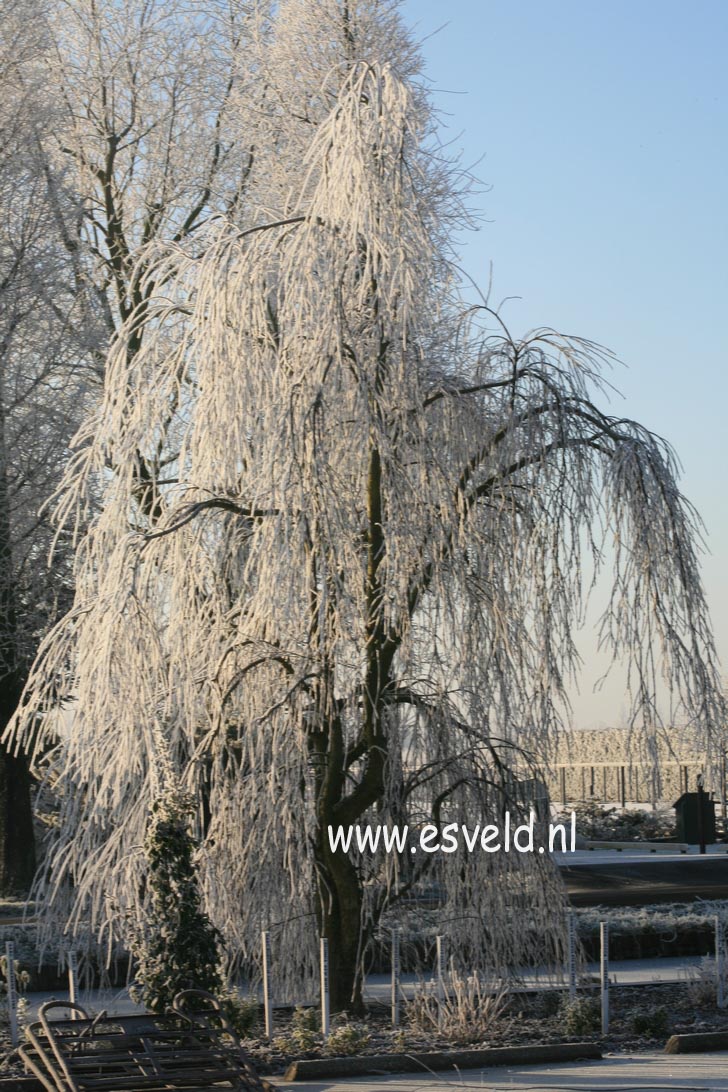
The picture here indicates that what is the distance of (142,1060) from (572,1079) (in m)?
3.05

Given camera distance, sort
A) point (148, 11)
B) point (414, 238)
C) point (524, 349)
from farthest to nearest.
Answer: point (148, 11) < point (524, 349) < point (414, 238)

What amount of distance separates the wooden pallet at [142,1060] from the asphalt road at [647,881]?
11917 millimetres

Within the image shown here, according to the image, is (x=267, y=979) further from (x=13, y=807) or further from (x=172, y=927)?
(x=13, y=807)

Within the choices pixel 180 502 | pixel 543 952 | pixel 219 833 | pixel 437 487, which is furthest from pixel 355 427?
pixel 543 952

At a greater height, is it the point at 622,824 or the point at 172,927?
the point at 622,824

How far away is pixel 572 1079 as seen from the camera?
9055 millimetres

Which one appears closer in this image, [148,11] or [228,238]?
[228,238]

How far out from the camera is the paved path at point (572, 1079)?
8.76m

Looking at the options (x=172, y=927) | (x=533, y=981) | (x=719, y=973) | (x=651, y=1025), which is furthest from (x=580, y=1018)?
(x=172, y=927)

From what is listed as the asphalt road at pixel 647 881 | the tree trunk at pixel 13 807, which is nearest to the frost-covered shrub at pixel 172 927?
the asphalt road at pixel 647 881

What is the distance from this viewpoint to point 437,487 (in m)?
11.2

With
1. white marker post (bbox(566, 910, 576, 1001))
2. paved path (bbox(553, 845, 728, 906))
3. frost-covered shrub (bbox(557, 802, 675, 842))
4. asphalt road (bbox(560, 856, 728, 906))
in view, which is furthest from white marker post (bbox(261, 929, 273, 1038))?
frost-covered shrub (bbox(557, 802, 675, 842))

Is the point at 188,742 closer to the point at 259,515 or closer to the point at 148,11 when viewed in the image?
the point at 259,515

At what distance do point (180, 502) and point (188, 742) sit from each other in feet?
6.35
